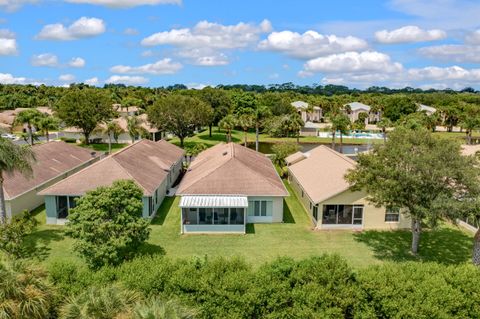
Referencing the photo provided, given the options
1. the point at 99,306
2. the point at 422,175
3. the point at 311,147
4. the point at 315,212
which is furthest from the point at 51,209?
the point at 311,147

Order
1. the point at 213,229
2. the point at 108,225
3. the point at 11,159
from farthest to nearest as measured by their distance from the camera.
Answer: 1. the point at 213,229
2. the point at 11,159
3. the point at 108,225

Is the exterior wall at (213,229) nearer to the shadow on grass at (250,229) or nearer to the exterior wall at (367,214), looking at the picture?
the shadow on grass at (250,229)

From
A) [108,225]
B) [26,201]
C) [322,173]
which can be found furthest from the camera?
[322,173]

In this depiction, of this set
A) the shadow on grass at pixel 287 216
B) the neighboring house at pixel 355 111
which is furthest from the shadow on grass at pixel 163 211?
the neighboring house at pixel 355 111

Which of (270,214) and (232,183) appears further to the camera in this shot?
(232,183)

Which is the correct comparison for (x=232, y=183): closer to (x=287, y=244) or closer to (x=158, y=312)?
(x=287, y=244)

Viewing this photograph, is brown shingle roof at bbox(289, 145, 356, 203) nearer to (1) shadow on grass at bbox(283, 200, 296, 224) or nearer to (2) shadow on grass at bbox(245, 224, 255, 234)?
(1) shadow on grass at bbox(283, 200, 296, 224)
